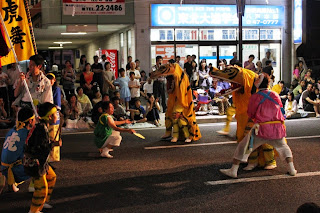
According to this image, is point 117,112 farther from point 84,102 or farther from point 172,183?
point 172,183

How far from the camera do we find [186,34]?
2045 centimetres

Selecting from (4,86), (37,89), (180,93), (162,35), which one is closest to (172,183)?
(37,89)

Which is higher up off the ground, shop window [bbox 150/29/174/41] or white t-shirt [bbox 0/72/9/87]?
shop window [bbox 150/29/174/41]

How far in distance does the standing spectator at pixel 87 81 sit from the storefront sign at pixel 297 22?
11.0 m

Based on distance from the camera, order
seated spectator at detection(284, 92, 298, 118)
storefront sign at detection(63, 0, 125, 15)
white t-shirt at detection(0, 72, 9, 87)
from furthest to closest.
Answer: storefront sign at detection(63, 0, 125, 15), seated spectator at detection(284, 92, 298, 118), white t-shirt at detection(0, 72, 9, 87)

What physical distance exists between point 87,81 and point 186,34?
6692 mm

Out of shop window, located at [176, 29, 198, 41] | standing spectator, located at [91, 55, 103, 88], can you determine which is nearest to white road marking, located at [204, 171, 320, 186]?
standing spectator, located at [91, 55, 103, 88]

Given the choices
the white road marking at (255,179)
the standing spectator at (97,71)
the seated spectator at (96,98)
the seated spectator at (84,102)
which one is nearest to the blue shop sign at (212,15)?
the standing spectator at (97,71)

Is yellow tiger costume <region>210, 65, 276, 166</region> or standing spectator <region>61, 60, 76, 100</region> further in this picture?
standing spectator <region>61, 60, 76, 100</region>

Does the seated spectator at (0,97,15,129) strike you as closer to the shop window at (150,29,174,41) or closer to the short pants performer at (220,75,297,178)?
the short pants performer at (220,75,297,178)

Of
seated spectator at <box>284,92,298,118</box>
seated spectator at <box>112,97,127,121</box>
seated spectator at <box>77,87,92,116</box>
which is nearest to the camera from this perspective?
seated spectator at <box>112,97,127,121</box>

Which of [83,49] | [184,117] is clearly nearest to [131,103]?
[184,117]

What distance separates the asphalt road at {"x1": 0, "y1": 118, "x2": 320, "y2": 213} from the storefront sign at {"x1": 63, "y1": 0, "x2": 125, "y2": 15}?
33.2 ft

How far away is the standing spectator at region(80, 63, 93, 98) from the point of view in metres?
15.3
